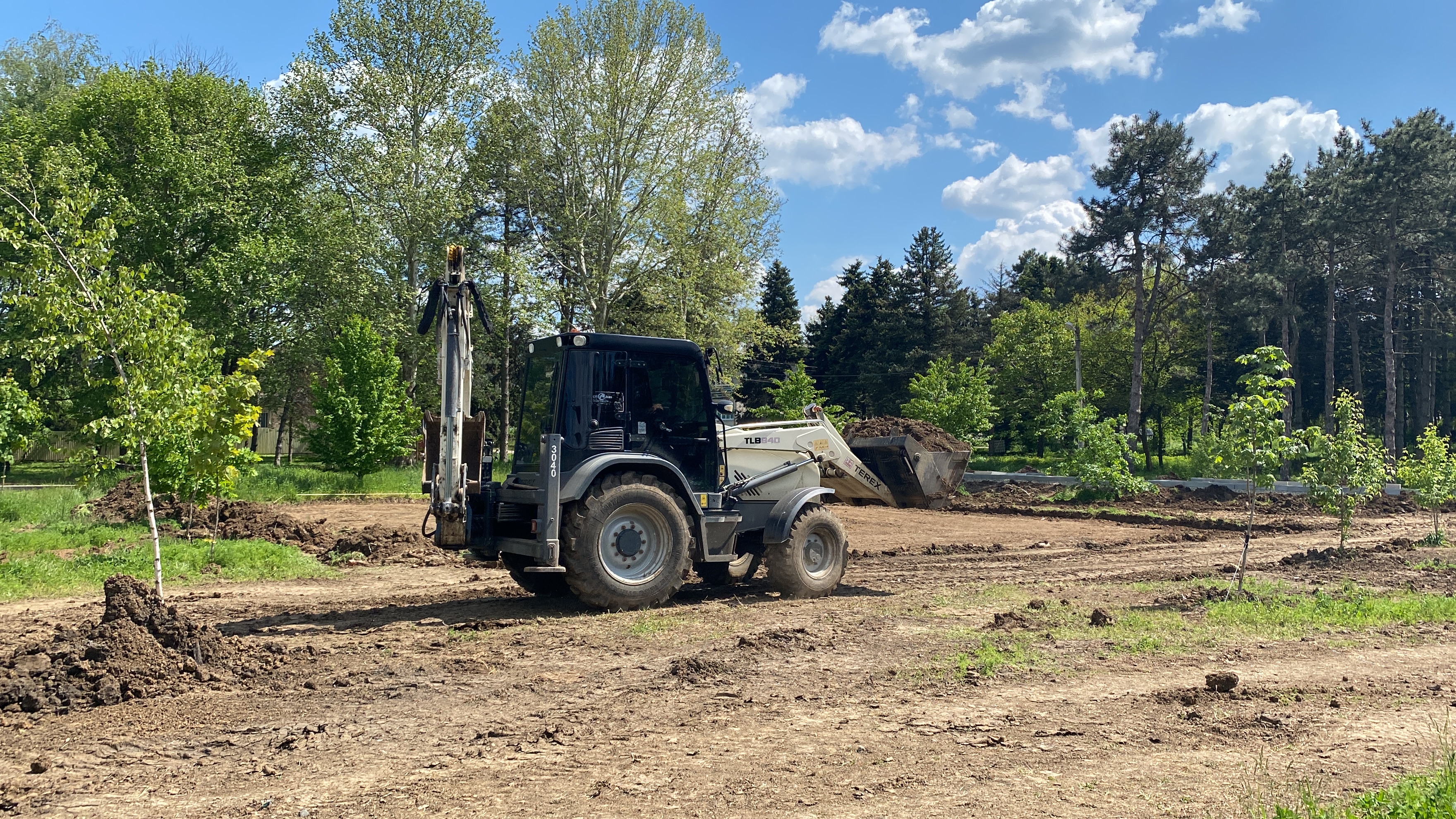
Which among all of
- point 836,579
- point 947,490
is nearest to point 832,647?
point 836,579

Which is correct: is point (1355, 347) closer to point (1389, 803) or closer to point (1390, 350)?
point (1390, 350)

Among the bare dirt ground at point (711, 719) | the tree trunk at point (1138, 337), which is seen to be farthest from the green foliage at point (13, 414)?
the tree trunk at point (1138, 337)

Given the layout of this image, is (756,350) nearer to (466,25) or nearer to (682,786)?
(466,25)

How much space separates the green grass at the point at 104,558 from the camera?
12328mm

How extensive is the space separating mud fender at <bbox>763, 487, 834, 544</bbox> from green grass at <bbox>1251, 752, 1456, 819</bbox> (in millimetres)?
6493

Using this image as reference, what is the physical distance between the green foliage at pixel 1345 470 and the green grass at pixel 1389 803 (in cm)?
1013

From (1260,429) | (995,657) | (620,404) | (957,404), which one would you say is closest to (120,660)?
(620,404)

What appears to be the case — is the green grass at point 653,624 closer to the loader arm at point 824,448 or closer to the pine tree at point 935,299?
the loader arm at point 824,448

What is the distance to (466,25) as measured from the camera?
35.0 m

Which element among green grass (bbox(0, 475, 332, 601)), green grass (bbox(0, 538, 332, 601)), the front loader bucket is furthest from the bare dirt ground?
the front loader bucket

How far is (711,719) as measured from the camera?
6.43 m

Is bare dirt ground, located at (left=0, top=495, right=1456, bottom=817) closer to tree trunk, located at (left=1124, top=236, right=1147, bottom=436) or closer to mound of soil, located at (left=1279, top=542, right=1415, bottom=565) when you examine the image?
mound of soil, located at (left=1279, top=542, right=1415, bottom=565)

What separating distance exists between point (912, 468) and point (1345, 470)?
649cm

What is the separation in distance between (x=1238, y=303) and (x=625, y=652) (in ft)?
147
